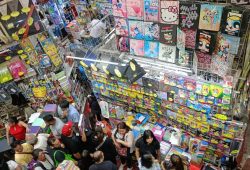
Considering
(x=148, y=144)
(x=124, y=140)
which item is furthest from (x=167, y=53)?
(x=124, y=140)

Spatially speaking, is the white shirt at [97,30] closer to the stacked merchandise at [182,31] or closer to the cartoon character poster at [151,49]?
the stacked merchandise at [182,31]

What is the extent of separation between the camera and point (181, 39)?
16.1 ft

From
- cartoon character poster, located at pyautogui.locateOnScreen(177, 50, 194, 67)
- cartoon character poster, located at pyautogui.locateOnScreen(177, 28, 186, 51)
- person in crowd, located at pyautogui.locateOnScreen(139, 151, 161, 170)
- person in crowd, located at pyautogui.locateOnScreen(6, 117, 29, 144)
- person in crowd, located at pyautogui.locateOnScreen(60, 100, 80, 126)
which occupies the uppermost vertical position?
cartoon character poster, located at pyautogui.locateOnScreen(177, 28, 186, 51)

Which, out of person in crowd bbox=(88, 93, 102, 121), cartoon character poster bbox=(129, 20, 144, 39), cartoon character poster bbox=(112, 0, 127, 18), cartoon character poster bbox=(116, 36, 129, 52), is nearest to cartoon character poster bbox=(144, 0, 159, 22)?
cartoon character poster bbox=(129, 20, 144, 39)

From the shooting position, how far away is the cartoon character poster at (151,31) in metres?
5.11

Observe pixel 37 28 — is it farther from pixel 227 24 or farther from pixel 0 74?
pixel 227 24

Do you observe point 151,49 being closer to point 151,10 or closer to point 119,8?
point 151,10

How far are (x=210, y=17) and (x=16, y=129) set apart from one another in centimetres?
520

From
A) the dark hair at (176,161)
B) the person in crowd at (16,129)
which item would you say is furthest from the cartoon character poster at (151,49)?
the person in crowd at (16,129)

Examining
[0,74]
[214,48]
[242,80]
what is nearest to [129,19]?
[214,48]

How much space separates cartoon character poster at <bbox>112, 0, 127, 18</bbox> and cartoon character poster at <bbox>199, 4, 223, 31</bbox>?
1618mm

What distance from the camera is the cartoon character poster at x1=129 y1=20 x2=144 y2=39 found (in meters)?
5.27

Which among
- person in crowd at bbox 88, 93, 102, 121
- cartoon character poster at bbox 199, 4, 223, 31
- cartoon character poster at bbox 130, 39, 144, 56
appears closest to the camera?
cartoon character poster at bbox 199, 4, 223, 31

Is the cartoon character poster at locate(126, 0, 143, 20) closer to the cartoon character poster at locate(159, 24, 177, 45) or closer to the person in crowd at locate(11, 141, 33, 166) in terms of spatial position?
the cartoon character poster at locate(159, 24, 177, 45)
